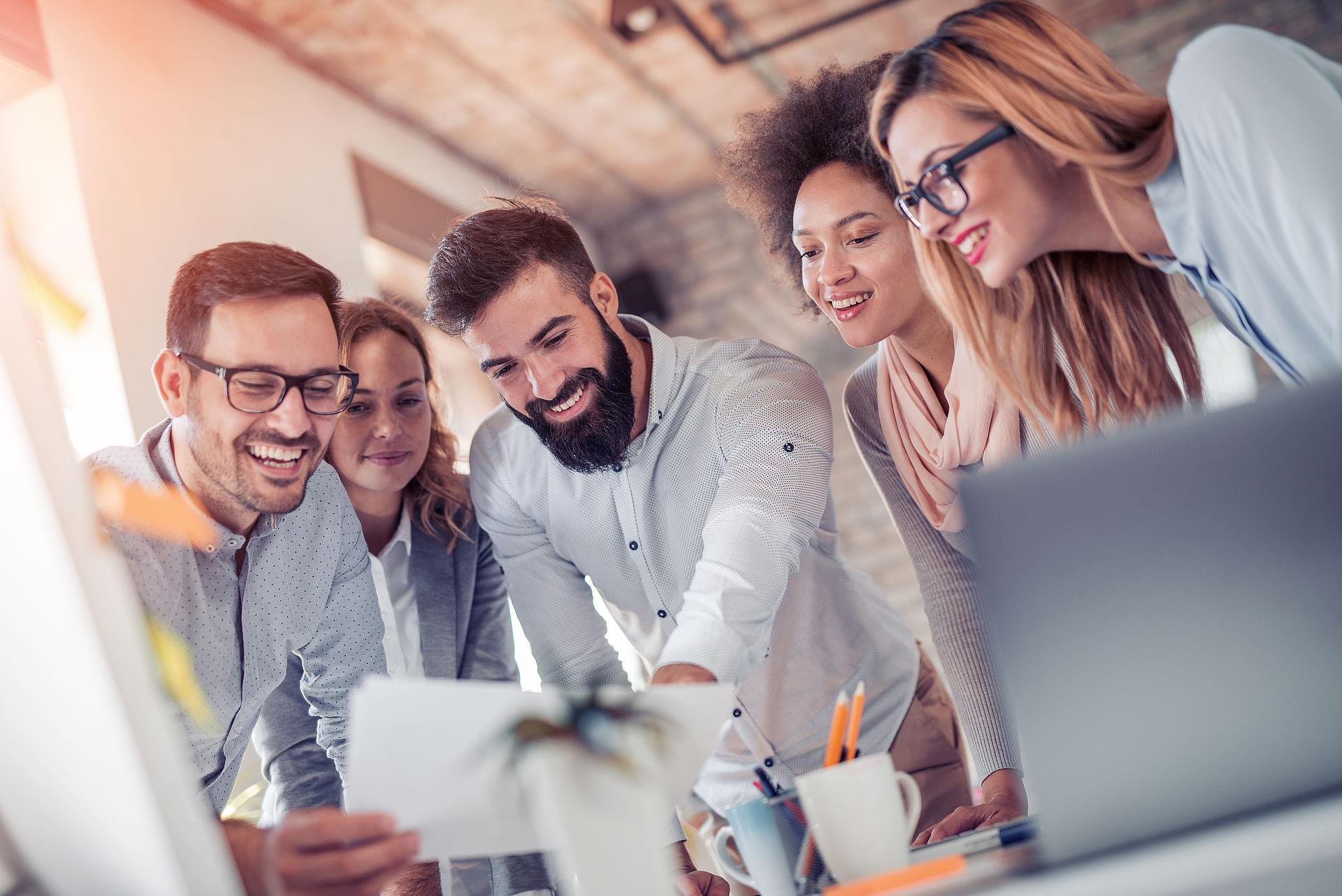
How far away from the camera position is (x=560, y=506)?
1478mm

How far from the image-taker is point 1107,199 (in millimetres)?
1045

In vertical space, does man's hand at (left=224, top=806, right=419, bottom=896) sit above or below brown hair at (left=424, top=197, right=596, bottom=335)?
below

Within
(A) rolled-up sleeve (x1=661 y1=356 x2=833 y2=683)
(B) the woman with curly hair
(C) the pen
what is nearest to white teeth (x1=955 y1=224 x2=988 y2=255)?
(B) the woman with curly hair

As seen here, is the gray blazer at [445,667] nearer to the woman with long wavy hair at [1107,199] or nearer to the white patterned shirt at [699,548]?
the white patterned shirt at [699,548]

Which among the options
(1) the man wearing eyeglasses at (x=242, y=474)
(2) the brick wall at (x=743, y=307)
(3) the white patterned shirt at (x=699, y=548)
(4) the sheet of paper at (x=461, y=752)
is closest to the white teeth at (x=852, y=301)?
(3) the white patterned shirt at (x=699, y=548)

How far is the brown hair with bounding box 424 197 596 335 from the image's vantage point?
1.40m

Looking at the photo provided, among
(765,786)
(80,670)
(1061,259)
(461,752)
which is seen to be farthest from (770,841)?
(1061,259)

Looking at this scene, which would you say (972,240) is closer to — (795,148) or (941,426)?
(941,426)

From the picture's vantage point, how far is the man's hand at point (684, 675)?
92 centimetres

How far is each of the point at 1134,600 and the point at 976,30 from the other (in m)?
0.75

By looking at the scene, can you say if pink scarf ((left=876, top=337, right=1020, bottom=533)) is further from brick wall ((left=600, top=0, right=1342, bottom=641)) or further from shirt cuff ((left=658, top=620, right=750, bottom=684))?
brick wall ((left=600, top=0, right=1342, bottom=641))

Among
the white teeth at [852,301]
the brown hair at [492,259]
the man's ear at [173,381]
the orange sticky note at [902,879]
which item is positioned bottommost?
the orange sticky note at [902,879]

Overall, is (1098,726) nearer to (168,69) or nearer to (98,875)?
(98,875)

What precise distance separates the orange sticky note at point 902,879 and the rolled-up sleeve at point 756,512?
1.03 feet
